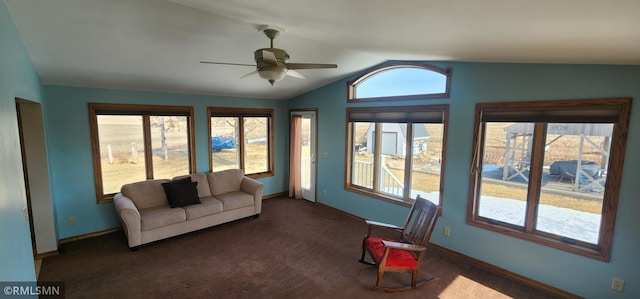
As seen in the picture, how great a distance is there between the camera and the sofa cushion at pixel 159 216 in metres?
3.75

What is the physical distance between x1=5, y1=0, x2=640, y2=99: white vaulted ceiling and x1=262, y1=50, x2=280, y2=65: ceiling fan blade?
298mm

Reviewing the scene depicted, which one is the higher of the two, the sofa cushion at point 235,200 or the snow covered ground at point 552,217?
the snow covered ground at point 552,217

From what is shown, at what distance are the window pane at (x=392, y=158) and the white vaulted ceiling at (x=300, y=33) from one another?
1220 millimetres

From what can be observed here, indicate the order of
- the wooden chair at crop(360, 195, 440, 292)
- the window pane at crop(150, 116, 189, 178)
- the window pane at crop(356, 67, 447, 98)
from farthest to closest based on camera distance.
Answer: the window pane at crop(150, 116, 189, 178), the window pane at crop(356, 67, 447, 98), the wooden chair at crop(360, 195, 440, 292)

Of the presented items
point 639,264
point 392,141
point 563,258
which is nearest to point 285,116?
point 392,141

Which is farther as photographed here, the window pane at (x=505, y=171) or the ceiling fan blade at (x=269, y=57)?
the window pane at (x=505, y=171)

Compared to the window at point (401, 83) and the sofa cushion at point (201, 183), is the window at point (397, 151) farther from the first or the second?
the sofa cushion at point (201, 183)

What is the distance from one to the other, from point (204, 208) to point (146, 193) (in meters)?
0.91

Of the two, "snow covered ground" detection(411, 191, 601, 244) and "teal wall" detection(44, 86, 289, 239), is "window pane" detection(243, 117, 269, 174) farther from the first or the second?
"snow covered ground" detection(411, 191, 601, 244)

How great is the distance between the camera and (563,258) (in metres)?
2.89

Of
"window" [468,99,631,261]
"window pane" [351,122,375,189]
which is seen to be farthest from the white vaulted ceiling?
"window pane" [351,122,375,189]

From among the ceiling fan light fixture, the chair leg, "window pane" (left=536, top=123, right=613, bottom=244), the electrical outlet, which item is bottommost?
the chair leg

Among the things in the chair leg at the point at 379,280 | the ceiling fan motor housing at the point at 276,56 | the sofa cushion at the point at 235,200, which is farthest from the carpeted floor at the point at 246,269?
the ceiling fan motor housing at the point at 276,56

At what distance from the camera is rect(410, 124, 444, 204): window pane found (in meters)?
3.90
